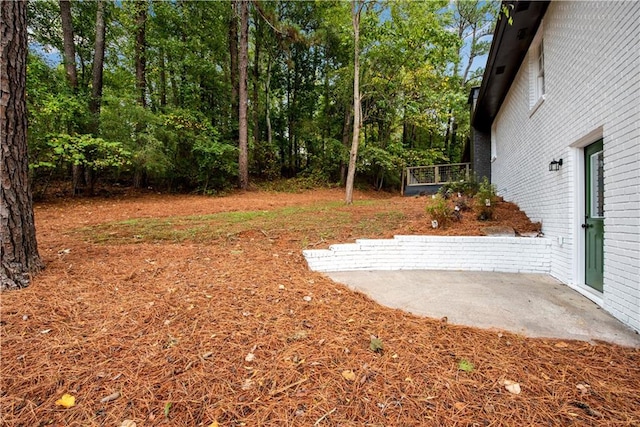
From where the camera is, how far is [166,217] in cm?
695

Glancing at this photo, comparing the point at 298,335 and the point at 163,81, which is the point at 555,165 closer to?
A: the point at 298,335

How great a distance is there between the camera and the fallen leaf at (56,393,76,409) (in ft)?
5.17

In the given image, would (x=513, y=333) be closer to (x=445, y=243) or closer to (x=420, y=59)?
(x=445, y=243)

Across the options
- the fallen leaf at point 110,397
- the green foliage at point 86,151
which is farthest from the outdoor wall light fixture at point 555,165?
the green foliage at point 86,151

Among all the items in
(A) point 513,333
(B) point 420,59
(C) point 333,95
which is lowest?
(A) point 513,333

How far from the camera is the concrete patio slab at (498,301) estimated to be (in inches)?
103

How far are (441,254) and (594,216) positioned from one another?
6.29 feet

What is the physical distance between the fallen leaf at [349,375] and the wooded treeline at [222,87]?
9746mm

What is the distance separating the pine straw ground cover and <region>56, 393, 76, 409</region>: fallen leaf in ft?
0.10

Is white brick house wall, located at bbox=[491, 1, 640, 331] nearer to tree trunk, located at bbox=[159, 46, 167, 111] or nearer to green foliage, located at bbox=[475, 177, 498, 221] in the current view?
green foliage, located at bbox=[475, 177, 498, 221]

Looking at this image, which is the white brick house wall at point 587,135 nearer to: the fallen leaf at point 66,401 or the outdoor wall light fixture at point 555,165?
the outdoor wall light fixture at point 555,165

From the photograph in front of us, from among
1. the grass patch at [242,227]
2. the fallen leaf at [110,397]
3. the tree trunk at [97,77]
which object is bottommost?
the fallen leaf at [110,397]

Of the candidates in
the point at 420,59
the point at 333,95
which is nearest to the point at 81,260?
the point at 420,59

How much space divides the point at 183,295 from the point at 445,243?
3.84 metres
